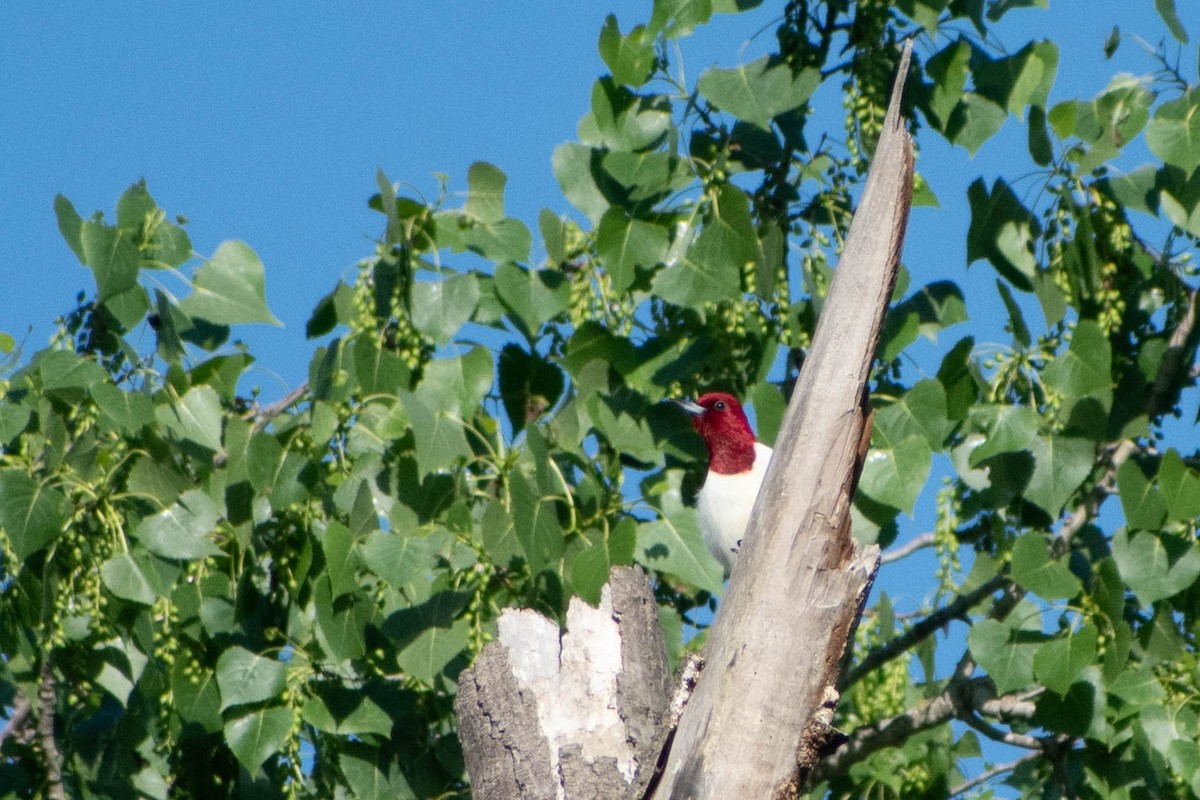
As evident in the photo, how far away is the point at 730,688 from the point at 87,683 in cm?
216

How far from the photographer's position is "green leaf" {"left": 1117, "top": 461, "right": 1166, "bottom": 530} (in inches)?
127

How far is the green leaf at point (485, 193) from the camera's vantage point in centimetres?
368

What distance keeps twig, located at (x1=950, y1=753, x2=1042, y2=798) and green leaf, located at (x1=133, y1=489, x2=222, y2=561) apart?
6.41 feet

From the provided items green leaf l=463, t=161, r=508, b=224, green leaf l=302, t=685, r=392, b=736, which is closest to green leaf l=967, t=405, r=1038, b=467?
green leaf l=463, t=161, r=508, b=224

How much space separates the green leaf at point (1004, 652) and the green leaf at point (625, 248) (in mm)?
1054

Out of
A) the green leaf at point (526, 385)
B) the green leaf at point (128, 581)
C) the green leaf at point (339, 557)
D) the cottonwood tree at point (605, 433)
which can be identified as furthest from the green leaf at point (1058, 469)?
the green leaf at point (128, 581)

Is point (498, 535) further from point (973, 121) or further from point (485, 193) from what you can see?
point (973, 121)

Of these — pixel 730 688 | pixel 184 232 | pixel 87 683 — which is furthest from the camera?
pixel 87 683

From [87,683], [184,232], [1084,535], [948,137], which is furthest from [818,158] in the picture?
[87,683]

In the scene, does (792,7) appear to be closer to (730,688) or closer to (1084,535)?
(1084,535)

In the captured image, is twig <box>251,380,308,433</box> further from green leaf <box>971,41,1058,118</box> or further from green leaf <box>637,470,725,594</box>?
green leaf <box>971,41,1058,118</box>

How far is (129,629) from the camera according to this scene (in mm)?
3656

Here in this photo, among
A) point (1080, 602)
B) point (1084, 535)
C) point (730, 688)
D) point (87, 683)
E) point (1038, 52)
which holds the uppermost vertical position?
point (1038, 52)

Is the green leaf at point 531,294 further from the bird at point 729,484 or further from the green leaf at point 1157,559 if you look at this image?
the green leaf at point 1157,559
